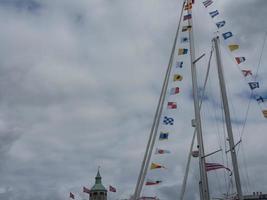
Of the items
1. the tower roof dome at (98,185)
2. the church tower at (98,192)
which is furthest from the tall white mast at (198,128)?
the tower roof dome at (98,185)

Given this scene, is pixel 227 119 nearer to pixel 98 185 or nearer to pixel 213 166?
pixel 213 166

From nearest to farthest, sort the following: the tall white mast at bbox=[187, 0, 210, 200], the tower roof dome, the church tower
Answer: the tall white mast at bbox=[187, 0, 210, 200]
the church tower
the tower roof dome

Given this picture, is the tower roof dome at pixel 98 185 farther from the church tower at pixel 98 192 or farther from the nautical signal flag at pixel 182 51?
the nautical signal flag at pixel 182 51

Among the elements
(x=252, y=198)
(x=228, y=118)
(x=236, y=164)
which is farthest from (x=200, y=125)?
(x=252, y=198)

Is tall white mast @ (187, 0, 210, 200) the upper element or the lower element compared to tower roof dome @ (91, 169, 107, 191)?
lower

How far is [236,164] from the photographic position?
37125mm

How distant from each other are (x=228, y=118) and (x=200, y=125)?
291cm

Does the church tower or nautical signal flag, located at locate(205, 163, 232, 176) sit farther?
the church tower

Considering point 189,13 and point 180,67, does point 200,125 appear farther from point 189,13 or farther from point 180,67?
point 189,13

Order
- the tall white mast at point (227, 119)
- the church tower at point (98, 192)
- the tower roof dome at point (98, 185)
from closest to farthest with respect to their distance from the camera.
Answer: the tall white mast at point (227, 119) → the church tower at point (98, 192) → the tower roof dome at point (98, 185)

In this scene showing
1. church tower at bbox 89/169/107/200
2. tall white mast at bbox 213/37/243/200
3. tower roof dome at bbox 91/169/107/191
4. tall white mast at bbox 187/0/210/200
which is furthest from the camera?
tower roof dome at bbox 91/169/107/191

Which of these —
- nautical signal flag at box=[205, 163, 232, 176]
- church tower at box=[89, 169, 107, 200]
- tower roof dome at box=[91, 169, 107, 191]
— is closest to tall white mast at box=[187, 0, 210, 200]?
nautical signal flag at box=[205, 163, 232, 176]

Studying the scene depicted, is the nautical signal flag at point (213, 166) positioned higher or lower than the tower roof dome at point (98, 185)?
lower

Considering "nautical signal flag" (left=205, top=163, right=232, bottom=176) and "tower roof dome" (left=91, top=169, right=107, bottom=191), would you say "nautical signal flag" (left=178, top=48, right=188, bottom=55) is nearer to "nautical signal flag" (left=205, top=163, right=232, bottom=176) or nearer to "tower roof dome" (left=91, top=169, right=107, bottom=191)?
"nautical signal flag" (left=205, top=163, right=232, bottom=176)
